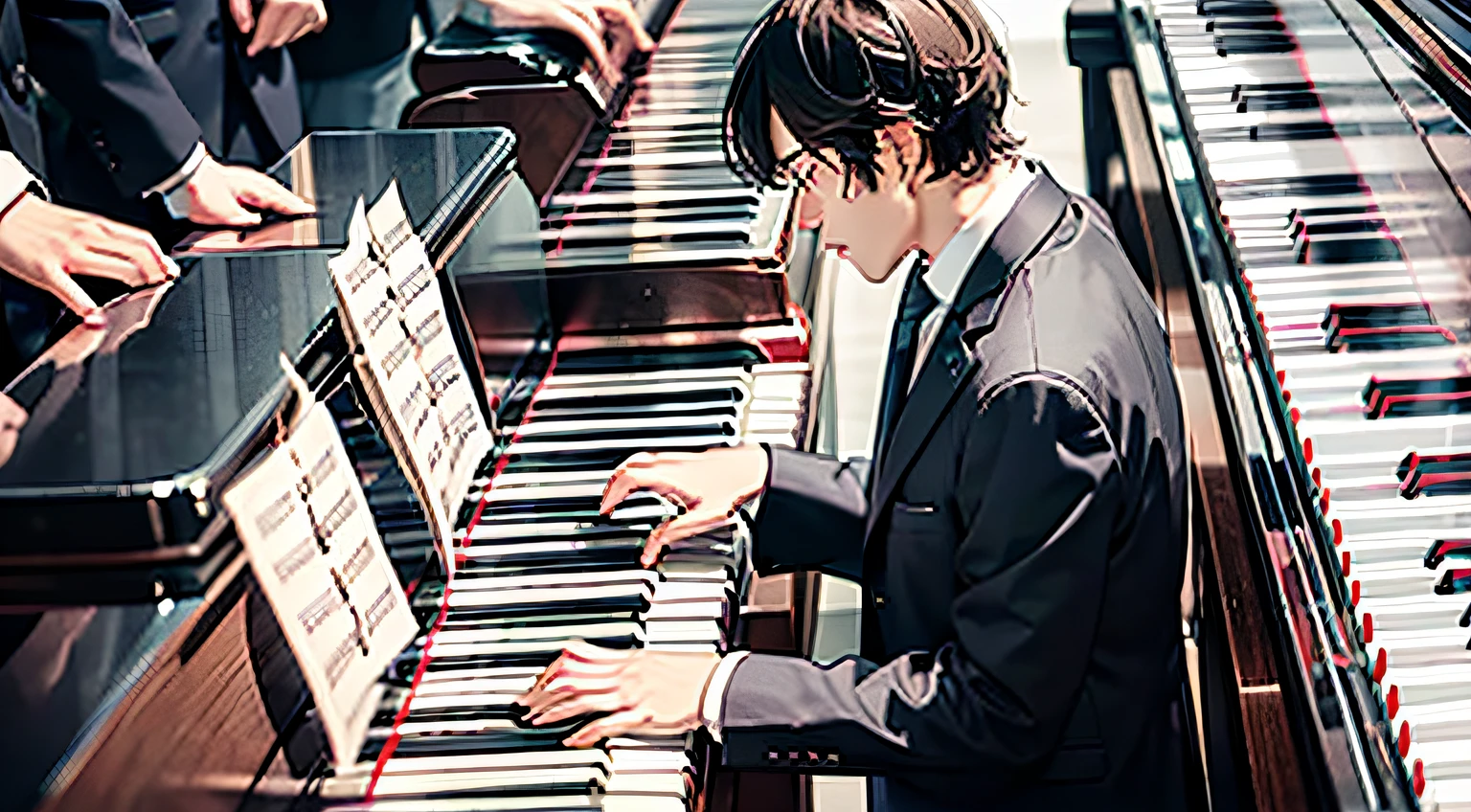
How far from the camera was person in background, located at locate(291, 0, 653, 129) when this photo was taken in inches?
111

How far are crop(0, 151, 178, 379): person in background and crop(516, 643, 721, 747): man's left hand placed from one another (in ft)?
2.23

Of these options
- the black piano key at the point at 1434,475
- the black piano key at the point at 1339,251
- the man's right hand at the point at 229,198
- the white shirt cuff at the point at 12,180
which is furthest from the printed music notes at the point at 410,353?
the black piano key at the point at 1339,251

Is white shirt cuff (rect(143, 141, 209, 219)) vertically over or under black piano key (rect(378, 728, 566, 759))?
over

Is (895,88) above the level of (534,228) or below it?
below

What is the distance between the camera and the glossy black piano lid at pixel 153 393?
1.43m

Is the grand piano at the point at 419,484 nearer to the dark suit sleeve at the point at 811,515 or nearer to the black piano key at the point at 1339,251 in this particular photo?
the dark suit sleeve at the point at 811,515

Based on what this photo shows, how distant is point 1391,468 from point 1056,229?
25.8 inches

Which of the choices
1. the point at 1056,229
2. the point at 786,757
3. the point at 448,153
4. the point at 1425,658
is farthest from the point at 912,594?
the point at 448,153

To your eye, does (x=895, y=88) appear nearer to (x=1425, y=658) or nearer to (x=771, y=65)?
(x=771, y=65)

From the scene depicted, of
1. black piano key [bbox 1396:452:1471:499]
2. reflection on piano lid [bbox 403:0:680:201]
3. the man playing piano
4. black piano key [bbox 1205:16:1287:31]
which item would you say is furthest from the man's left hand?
black piano key [bbox 1205:16:1287:31]

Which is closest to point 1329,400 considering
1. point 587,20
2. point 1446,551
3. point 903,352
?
point 1446,551

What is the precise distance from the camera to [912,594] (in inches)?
71.4

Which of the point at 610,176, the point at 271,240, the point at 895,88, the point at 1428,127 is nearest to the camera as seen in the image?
the point at 895,88

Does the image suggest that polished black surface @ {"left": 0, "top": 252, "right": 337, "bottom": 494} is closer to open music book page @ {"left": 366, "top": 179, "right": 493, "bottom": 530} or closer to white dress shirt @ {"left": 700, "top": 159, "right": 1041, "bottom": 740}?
open music book page @ {"left": 366, "top": 179, "right": 493, "bottom": 530}
